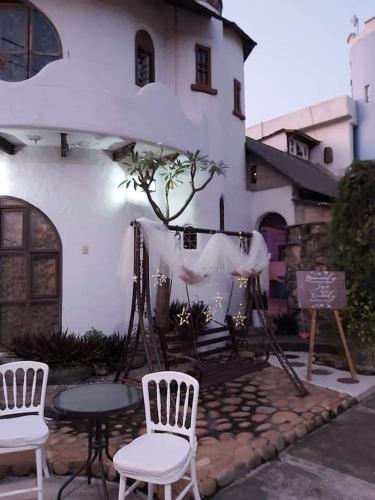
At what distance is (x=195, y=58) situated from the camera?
31.0 feet

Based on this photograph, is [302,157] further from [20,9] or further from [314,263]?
[20,9]

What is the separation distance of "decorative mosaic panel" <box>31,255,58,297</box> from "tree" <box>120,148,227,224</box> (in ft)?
6.76

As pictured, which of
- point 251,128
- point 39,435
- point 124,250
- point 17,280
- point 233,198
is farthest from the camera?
point 251,128

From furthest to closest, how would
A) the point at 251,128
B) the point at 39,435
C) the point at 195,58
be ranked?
the point at 251,128
the point at 195,58
the point at 39,435

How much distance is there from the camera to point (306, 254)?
9.71 metres

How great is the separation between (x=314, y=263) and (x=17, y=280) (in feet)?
21.7

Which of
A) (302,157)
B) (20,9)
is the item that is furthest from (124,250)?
(302,157)

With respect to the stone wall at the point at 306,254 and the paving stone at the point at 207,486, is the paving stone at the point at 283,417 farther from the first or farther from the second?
the stone wall at the point at 306,254

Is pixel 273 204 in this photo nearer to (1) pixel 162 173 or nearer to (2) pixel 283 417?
(1) pixel 162 173

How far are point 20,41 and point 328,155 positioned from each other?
45.6ft

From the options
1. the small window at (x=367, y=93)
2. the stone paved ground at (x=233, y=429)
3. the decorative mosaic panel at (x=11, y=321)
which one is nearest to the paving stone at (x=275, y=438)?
the stone paved ground at (x=233, y=429)

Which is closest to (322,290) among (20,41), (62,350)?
(62,350)

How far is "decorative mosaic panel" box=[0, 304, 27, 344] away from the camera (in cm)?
722

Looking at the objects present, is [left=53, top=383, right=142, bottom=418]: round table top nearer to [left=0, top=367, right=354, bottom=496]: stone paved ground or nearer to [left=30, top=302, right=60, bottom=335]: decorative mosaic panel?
[left=0, top=367, right=354, bottom=496]: stone paved ground
